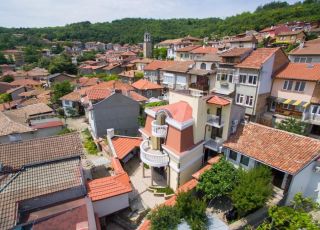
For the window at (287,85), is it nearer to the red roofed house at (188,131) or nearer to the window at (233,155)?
the red roofed house at (188,131)

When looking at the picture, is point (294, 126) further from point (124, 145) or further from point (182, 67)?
point (182, 67)

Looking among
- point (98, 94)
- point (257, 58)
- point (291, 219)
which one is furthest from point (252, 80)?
point (98, 94)

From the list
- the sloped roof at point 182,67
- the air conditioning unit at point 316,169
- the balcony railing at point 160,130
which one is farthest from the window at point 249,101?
the balcony railing at point 160,130

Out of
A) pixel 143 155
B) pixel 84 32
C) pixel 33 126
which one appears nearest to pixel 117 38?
pixel 84 32

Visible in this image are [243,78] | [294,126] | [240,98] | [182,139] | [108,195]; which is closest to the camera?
[108,195]

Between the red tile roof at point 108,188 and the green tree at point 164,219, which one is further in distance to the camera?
the red tile roof at point 108,188

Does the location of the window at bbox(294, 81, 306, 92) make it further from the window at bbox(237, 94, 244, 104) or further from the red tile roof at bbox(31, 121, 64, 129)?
the red tile roof at bbox(31, 121, 64, 129)
